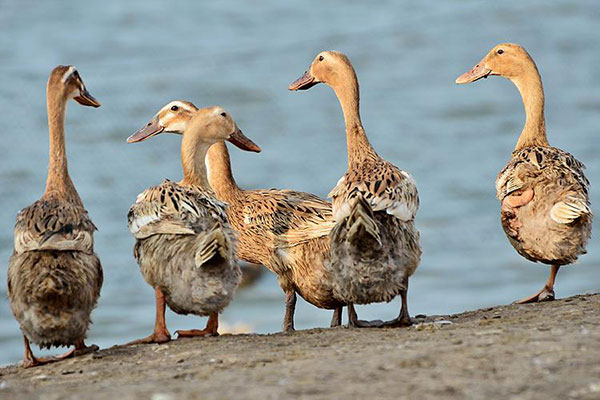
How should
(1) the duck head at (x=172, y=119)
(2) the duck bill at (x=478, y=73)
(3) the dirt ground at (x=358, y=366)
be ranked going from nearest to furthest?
(3) the dirt ground at (x=358, y=366)
(1) the duck head at (x=172, y=119)
(2) the duck bill at (x=478, y=73)

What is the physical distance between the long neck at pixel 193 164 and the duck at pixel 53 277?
45.6 inches

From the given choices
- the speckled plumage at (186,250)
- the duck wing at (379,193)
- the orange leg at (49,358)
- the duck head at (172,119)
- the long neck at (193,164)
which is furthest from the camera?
the duck head at (172,119)

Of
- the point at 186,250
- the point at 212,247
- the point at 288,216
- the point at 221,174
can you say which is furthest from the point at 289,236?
the point at 212,247

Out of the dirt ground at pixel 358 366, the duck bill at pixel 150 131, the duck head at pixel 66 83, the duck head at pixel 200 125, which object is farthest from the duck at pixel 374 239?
the duck bill at pixel 150 131

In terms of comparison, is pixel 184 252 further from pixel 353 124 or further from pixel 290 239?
pixel 353 124

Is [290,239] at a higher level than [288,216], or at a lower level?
lower

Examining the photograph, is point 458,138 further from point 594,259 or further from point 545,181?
point 545,181

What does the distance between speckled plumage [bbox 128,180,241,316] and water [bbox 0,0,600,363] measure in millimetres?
5968

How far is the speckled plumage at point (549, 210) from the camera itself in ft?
29.8

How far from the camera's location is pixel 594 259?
17.4 metres

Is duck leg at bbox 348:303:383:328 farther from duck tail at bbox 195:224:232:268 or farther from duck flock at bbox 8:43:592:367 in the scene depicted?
duck tail at bbox 195:224:232:268

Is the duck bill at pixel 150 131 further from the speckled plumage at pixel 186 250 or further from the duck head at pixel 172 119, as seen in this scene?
the speckled plumage at pixel 186 250

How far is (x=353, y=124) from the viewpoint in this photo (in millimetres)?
9414

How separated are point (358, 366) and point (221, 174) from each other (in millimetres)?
4574
